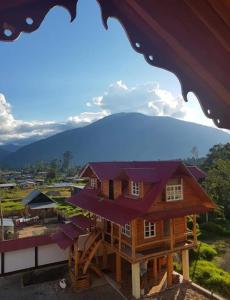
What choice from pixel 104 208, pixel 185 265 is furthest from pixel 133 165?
pixel 185 265

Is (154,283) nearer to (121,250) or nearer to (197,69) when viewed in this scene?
(121,250)

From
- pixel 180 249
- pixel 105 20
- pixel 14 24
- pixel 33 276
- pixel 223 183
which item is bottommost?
pixel 33 276

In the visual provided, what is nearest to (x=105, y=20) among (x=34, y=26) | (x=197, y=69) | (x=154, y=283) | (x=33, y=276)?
(x=34, y=26)

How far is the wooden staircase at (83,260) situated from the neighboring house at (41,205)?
1740 cm

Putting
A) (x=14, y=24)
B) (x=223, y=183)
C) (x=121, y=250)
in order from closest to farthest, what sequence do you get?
(x=14, y=24), (x=121, y=250), (x=223, y=183)

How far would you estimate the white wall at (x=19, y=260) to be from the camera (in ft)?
60.7

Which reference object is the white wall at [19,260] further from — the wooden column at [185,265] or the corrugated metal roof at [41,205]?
the corrugated metal roof at [41,205]

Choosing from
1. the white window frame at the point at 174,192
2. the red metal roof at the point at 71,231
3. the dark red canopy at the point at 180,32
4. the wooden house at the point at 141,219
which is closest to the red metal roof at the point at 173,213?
the wooden house at the point at 141,219

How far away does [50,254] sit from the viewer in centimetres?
1970

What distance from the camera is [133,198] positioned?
16.0 meters

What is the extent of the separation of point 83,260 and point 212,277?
8.17 meters

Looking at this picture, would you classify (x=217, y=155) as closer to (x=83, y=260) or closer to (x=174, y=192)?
(x=174, y=192)

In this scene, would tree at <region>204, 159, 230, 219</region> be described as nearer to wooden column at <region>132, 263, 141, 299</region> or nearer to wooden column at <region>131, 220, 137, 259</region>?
wooden column at <region>132, 263, 141, 299</region>

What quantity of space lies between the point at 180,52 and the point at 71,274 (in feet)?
56.7
